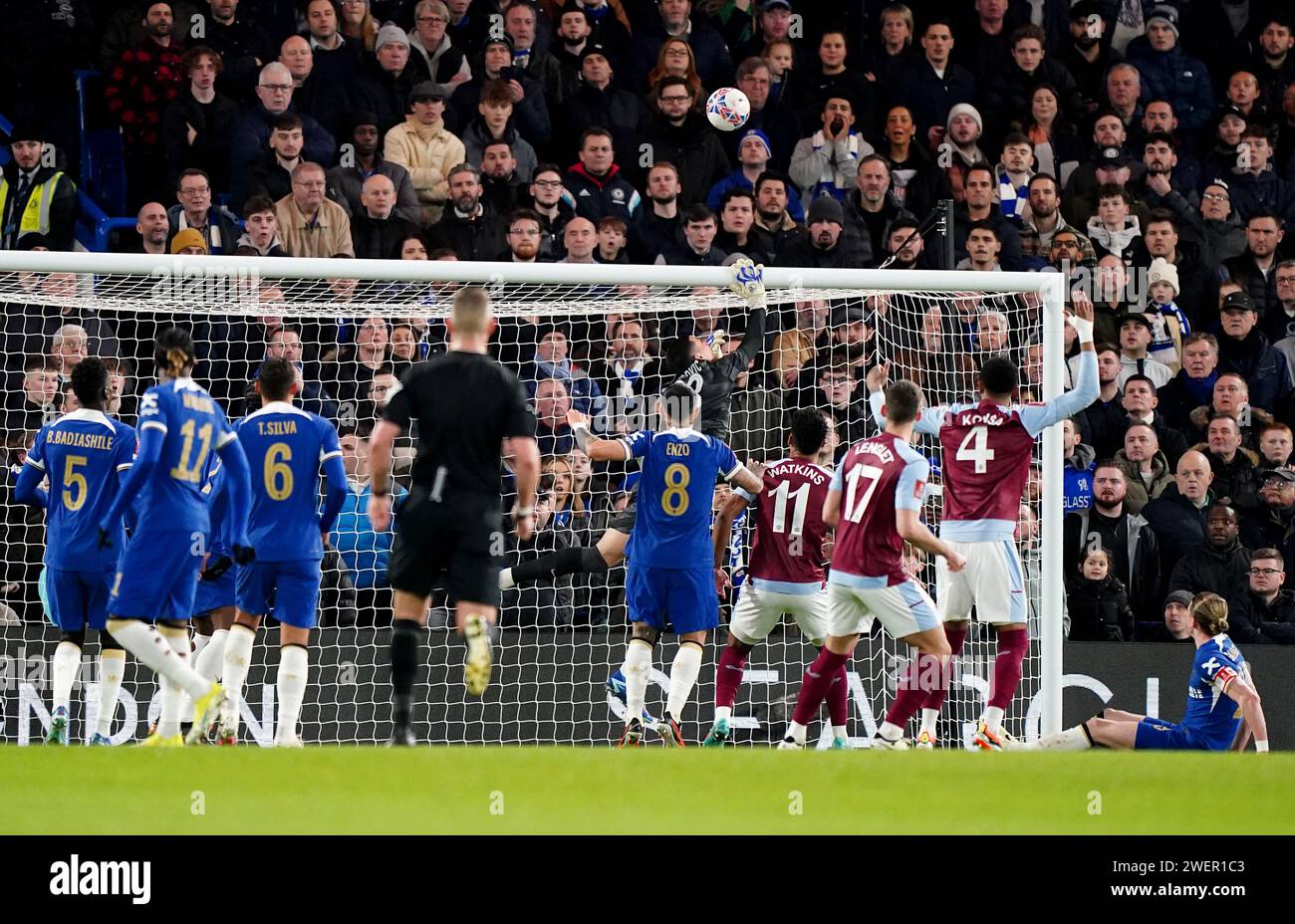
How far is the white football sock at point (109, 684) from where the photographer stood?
9211mm

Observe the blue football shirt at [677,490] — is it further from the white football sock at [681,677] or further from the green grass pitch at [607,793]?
the green grass pitch at [607,793]

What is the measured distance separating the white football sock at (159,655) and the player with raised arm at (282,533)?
3.03ft

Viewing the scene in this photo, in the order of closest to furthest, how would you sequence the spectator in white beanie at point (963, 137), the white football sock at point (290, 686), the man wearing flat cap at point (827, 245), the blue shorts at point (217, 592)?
the white football sock at point (290, 686) < the blue shorts at point (217, 592) < the man wearing flat cap at point (827, 245) < the spectator in white beanie at point (963, 137)

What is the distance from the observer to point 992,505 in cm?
1013

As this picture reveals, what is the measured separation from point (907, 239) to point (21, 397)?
20.1 ft

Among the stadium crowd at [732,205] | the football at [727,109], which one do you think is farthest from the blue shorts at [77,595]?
the football at [727,109]

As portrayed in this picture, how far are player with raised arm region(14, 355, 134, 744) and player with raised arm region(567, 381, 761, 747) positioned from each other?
8.49ft

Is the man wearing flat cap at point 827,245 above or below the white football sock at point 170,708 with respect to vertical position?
above

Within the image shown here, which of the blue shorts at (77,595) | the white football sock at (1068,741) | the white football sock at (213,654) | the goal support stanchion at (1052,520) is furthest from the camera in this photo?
the goal support stanchion at (1052,520)

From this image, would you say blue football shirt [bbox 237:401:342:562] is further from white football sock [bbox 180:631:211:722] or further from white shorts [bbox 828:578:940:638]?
white shorts [bbox 828:578:940:638]

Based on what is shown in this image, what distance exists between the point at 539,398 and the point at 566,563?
3.87 ft

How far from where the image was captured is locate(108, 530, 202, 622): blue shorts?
8352 millimetres

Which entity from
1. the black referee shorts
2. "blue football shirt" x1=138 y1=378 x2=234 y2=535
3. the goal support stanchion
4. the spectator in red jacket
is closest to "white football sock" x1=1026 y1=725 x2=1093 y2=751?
the goal support stanchion

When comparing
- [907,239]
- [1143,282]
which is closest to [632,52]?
[907,239]
